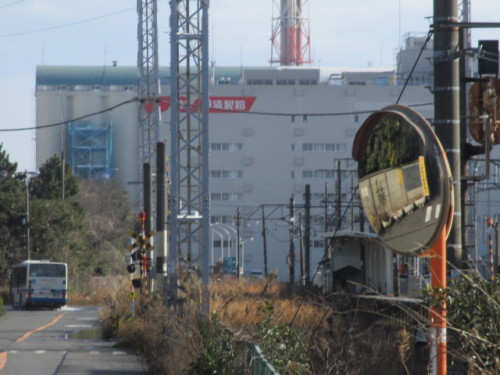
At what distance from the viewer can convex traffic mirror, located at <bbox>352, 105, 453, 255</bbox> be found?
6.75 m

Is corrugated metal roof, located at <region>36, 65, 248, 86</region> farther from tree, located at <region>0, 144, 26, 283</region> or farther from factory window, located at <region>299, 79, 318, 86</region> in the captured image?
tree, located at <region>0, 144, 26, 283</region>

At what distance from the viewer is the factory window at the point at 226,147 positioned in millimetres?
108188

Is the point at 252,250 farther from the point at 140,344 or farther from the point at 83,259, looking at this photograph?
the point at 140,344

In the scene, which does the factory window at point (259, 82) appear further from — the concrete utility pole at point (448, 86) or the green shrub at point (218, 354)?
the concrete utility pole at point (448, 86)

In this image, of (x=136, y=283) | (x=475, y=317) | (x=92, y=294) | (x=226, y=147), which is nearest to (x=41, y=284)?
(x=92, y=294)

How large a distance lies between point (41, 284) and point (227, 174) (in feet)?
177

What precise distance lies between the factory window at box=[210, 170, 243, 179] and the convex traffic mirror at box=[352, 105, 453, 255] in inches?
3945

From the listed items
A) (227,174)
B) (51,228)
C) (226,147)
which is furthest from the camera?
A: (226,147)

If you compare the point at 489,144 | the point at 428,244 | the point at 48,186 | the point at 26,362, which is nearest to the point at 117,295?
the point at 26,362

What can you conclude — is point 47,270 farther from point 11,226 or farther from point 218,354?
point 218,354

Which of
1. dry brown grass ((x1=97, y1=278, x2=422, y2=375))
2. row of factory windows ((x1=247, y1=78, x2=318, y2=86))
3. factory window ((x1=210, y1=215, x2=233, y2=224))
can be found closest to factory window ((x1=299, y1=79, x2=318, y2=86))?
row of factory windows ((x1=247, y1=78, x2=318, y2=86))

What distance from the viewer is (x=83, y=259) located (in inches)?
2894

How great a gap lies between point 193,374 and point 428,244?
687 cm

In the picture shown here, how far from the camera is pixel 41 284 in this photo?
55156mm
